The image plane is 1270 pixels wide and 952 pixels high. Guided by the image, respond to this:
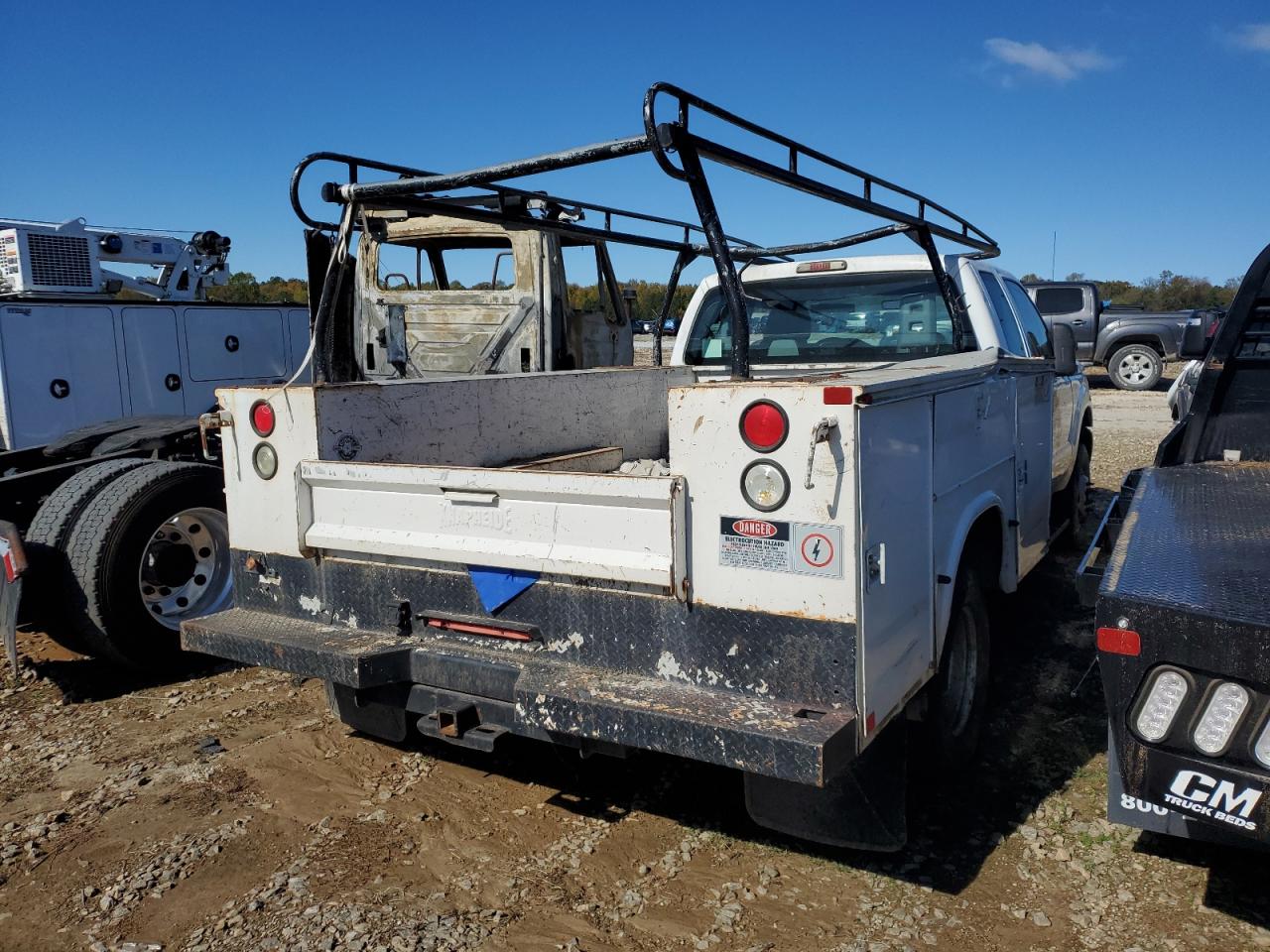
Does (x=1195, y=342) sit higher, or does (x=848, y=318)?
(x=848, y=318)

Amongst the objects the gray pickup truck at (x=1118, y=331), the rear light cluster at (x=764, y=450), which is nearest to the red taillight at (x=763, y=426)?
the rear light cluster at (x=764, y=450)

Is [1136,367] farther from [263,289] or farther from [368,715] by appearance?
[263,289]

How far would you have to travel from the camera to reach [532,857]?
3.13 m

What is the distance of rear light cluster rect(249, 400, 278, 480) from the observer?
11.7 ft

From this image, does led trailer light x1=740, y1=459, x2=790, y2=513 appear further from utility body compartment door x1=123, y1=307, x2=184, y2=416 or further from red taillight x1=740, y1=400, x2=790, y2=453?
utility body compartment door x1=123, y1=307, x2=184, y2=416

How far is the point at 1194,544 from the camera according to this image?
2533mm

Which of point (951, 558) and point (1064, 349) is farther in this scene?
point (1064, 349)

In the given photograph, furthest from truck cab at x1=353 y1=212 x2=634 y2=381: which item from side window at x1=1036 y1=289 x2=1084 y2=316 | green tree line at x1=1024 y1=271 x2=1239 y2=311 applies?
green tree line at x1=1024 y1=271 x2=1239 y2=311

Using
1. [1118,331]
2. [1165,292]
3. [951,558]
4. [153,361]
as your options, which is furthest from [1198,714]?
[1165,292]

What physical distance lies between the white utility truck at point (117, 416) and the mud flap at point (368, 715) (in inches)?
Answer: 57.4

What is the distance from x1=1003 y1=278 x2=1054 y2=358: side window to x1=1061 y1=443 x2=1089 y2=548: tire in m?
0.88

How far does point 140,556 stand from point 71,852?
5.91 ft

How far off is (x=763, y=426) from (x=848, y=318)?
2845 mm

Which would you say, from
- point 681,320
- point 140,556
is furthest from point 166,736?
point 681,320
